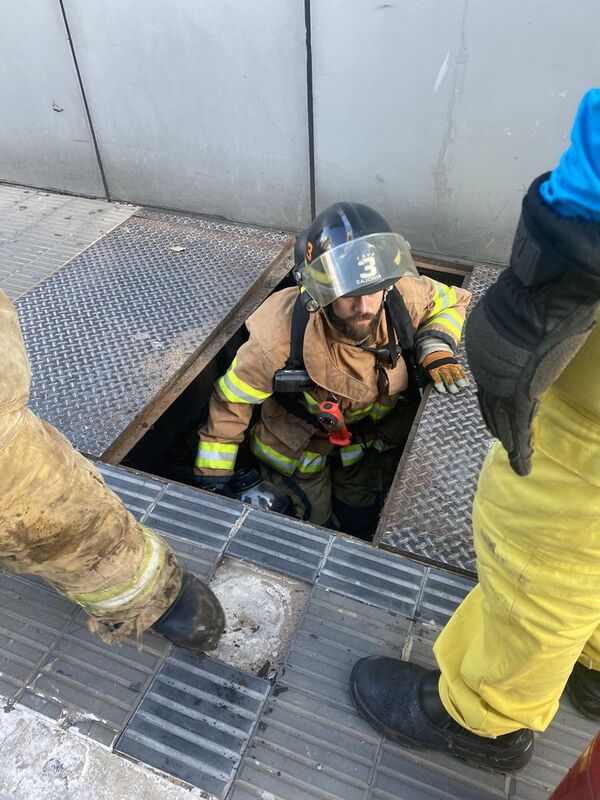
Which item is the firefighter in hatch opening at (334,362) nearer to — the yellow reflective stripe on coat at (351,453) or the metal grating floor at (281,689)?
the yellow reflective stripe on coat at (351,453)

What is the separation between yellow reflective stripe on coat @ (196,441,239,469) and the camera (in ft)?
9.62

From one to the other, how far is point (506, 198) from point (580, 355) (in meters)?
2.69

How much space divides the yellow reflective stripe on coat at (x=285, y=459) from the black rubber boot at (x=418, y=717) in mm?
1570

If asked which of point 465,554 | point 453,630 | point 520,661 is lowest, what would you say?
point 465,554

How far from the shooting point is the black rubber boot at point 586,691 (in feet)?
5.53

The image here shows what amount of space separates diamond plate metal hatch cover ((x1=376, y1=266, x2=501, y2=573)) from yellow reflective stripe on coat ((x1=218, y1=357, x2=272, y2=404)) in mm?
814

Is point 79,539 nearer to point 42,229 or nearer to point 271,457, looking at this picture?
point 271,457

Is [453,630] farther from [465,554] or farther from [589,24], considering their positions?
[589,24]

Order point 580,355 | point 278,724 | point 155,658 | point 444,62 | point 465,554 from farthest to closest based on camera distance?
point 444,62 → point 465,554 → point 155,658 → point 278,724 → point 580,355

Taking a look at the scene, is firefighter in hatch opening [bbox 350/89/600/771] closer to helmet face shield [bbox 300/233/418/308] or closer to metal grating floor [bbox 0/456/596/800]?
metal grating floor [bbox 0/456/596/800]

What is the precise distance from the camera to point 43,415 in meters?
2.73

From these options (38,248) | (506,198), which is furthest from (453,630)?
(38,248)

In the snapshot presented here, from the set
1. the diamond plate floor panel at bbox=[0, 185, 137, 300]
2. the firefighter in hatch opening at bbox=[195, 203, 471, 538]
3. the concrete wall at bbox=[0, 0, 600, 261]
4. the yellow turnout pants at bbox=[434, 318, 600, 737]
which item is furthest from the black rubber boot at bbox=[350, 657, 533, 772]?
the diamond plate floor panel at bbox=[0, 185, 137, 300]

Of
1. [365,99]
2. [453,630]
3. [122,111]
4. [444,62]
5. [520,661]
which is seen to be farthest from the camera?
[122,111]
